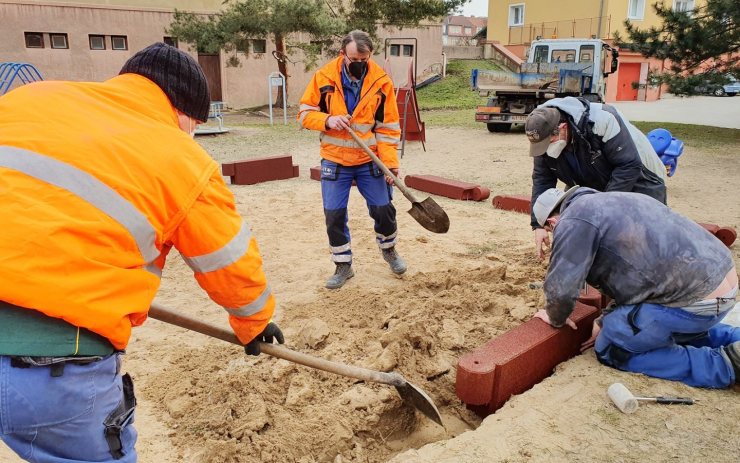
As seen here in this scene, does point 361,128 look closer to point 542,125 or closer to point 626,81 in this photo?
point 542,125

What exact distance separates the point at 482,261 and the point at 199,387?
9.47 feet

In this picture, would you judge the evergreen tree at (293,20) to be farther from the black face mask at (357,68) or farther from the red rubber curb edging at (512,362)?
the red rubber curb edging at (512,362)

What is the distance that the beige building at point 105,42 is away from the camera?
18.9m

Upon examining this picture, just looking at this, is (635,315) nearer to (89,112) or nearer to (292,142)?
(89,112)

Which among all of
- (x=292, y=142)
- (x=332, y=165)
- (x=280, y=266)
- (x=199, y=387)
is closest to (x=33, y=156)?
(x=199, y=387)

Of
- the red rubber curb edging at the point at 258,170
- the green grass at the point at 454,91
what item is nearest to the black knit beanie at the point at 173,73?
the red rubber curb edging at the point at 258,170

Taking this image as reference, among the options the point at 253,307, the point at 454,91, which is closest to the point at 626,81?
the point at 454,91

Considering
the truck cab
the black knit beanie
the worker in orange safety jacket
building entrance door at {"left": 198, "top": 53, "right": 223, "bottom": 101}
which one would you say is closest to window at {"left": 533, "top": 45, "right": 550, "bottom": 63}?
the truck cab

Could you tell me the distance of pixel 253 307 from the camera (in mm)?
2064

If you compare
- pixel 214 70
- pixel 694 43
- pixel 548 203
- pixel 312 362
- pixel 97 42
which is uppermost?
pixel 97 42

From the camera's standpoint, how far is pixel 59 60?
19.6 meters

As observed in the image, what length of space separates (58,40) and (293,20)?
27.4ft

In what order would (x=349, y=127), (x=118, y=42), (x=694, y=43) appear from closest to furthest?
(x=349, y=127)
(x=694, y=43)
(x=118, y=42)

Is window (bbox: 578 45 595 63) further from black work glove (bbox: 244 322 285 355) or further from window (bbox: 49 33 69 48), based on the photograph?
window (bbox: 49 33 69 48)
